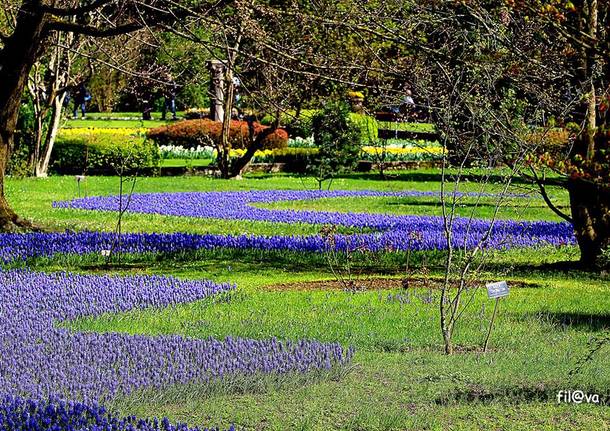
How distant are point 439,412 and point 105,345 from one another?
2650 mm

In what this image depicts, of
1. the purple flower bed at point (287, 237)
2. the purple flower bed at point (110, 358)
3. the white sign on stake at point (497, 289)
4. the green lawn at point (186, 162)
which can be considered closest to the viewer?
the purple flower bed at point (110, 358)

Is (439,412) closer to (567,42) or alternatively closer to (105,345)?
(105,345)

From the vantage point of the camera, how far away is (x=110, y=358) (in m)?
7.49

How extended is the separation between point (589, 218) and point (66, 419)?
895 centimetres

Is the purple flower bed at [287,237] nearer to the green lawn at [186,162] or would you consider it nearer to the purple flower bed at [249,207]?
the purple flower bed at [249,207]

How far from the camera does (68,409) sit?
6.01 metres

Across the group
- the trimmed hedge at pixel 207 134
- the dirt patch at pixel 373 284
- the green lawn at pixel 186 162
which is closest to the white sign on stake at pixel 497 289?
the dirt patch at pixel 373 284

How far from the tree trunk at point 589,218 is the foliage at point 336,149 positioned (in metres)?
14.0

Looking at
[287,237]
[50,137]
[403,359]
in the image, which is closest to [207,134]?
[50,137]

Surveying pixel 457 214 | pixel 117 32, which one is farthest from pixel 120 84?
pixel 117 32

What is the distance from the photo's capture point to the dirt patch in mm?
11523

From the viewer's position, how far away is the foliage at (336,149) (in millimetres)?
29016

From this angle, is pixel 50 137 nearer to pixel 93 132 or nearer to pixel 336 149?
pixel 93 132

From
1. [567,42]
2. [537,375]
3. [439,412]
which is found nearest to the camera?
[439,412]
